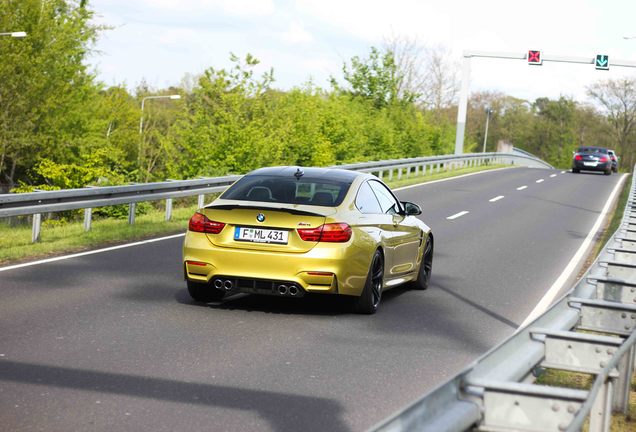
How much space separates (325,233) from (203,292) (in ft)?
5.10

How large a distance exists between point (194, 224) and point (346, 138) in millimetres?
29010

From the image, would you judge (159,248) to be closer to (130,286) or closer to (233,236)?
(130,286)

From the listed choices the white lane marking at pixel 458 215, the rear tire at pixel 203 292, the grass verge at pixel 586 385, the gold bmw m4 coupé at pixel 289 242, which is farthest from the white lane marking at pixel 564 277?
the rear tire at pixel 203 292

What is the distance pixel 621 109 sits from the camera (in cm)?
10431

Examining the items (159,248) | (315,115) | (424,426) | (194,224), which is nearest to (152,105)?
(315,115)

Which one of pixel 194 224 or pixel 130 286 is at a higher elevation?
pixel 194 224

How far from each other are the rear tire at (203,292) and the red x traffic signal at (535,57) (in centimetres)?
4364

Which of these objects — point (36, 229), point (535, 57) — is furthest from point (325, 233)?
point (535, 57)

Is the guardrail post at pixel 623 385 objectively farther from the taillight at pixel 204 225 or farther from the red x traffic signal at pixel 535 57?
the red x traffic signal at pixel 535 57

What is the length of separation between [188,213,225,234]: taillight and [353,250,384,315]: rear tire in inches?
59.0

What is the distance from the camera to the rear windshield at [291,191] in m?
9.76

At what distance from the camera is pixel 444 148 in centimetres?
5450

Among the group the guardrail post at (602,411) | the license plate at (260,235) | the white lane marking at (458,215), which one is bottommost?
the white lane marking at (458,215)

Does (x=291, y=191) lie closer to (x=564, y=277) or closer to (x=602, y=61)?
(x=564, y=277)
